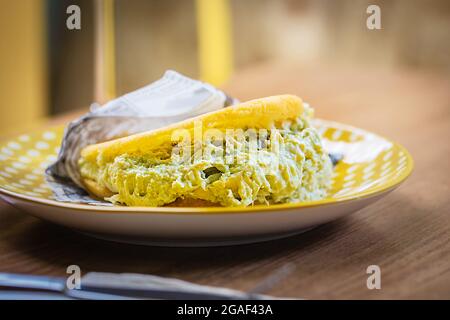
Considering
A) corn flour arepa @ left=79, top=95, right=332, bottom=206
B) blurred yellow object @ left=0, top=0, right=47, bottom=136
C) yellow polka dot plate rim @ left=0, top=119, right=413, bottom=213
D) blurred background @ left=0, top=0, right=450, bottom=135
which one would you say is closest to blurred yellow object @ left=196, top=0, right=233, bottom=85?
blurred background @ left=0, top=0, right=450, bottom=135

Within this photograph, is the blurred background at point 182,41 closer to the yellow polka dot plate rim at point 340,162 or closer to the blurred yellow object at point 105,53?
the blurred yellow object at point 105,53

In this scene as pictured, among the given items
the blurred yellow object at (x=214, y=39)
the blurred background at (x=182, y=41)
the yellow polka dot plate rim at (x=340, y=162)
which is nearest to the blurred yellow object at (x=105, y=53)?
the blurred background at (x=182, y=41)

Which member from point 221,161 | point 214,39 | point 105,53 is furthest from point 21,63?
point 221,161

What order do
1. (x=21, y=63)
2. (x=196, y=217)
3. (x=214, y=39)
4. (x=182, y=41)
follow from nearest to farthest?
(x=196, y=217) → (x=21, y=63) → (x=182, y=41) → (x=214, y=39)

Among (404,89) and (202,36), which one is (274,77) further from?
(202,36)

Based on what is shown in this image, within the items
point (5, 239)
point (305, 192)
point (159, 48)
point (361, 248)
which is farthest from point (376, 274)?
point (159, 48)

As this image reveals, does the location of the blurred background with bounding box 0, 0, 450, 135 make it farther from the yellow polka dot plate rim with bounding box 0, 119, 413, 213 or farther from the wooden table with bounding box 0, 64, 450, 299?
the wooden table with bounding box 0, 64, 450, 299

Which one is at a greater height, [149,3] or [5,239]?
[149,3]

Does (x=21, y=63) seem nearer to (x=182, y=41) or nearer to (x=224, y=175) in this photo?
(x=182, y=41)
